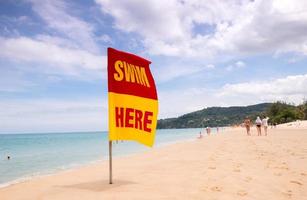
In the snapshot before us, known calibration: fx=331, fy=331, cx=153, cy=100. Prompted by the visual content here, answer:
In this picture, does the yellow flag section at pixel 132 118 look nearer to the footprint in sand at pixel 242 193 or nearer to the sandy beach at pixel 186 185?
the sandy beach at pixel 186 185

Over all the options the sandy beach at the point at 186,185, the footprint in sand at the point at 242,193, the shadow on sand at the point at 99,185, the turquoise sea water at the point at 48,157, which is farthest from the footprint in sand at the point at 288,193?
the turquoise sea water at the point at 48,157

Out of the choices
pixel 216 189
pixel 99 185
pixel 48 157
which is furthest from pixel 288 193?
pixel 48 157

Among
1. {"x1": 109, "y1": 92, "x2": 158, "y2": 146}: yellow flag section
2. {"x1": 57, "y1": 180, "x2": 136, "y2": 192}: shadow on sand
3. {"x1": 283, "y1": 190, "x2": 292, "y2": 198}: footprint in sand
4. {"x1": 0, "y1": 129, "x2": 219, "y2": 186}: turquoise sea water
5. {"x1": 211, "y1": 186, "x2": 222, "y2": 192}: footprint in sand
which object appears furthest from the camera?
{"x1": 0, "y1": 129, "x2": 219, "y2": 186}: turquoise sea water

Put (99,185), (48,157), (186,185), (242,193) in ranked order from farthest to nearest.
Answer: (48,157) < (99,185) < (186,185) < (242,193)

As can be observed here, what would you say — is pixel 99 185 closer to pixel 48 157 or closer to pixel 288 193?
pixel 288 193

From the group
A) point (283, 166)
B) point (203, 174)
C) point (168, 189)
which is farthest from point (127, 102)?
point (283, 166)

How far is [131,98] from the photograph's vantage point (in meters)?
7.96

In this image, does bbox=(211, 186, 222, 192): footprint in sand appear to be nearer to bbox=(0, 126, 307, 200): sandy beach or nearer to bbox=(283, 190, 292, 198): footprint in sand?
bbox=(0, 126, 307, 200): sandy beach

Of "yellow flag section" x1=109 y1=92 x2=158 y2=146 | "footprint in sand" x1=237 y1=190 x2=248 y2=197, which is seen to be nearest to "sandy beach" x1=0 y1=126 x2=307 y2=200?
"footprint in sand" x1=237 y1=190 x2=248 y2=197

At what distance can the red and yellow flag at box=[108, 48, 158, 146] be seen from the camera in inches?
304

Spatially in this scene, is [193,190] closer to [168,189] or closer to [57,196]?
[168,189]

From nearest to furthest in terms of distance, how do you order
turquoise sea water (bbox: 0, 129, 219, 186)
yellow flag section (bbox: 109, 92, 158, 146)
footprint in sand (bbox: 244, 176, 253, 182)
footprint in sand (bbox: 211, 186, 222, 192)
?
footprint in sand (bbox: 211, 186, 222, 192) < yellow flag section (bbox: 109, 92, 158, 146) < footprint in sand (bbox: 244, 176, 253, 182) < turquoise sea water (bbox: 0, 129, 219, 186)

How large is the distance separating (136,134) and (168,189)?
1622 mm

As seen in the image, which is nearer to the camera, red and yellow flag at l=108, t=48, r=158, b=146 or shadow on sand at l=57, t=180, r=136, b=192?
shadow on sand at l=57, t=180, r=136, b=192
